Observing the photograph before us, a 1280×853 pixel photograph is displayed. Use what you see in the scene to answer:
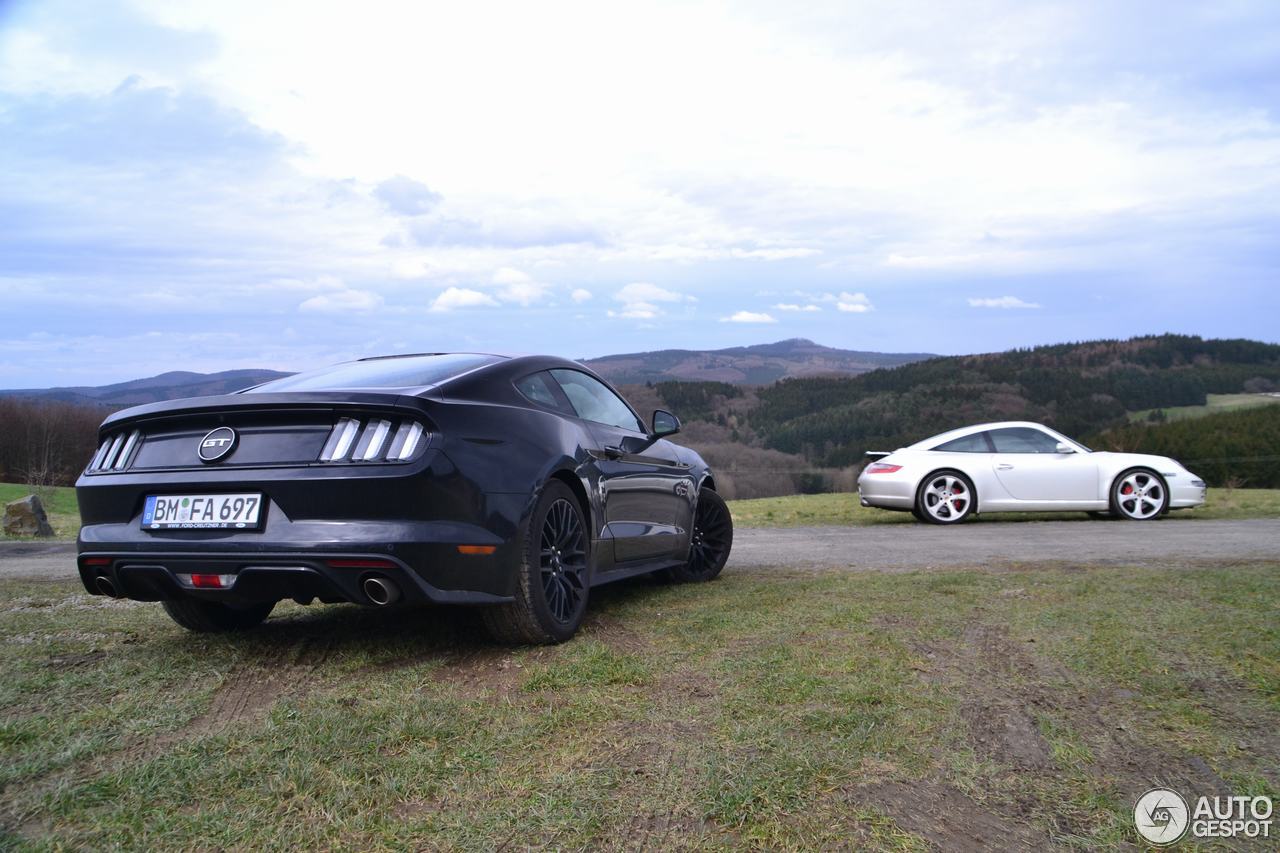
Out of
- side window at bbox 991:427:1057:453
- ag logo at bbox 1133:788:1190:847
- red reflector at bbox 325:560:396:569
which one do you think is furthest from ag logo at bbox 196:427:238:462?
side window at bbox 991:427:1057:453

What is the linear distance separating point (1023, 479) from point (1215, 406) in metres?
71.0

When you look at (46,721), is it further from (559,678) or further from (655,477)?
(655,477)

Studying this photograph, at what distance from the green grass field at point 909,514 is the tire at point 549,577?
9116 millimetres

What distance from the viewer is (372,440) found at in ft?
12.4

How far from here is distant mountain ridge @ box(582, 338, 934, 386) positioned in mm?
129250

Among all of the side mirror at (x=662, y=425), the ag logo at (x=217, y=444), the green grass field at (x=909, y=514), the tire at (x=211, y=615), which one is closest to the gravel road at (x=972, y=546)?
the green grass field at (x=909, y=514)

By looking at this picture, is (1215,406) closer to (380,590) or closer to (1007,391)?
(1007,391)

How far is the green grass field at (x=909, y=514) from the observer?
45.1 feet

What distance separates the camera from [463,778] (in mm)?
2627

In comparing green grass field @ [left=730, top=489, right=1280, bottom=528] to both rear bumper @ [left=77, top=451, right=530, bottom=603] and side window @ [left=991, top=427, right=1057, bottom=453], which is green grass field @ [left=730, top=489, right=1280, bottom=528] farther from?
rear bumper @ [left=77, top=451, right=530, bottom=603]

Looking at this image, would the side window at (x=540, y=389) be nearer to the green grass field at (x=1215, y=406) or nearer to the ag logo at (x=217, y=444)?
the ag logo at (x=217, y=444)

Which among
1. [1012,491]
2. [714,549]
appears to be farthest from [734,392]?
[714,549]

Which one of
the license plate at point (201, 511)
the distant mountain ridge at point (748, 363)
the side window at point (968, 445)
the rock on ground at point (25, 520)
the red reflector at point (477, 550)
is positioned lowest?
the rock on ground at point (25, 520)

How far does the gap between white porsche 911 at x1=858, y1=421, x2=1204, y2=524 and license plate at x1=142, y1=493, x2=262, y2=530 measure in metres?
10.5
